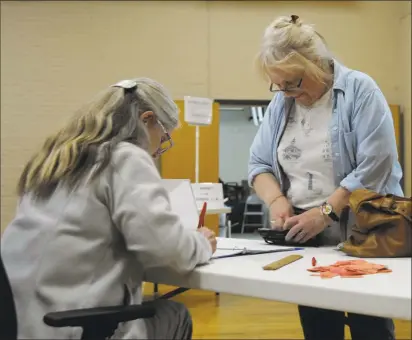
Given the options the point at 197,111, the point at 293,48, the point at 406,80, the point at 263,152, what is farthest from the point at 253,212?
the point at 293,48

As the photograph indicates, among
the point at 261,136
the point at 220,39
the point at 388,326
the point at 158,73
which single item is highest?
the point at 220,39

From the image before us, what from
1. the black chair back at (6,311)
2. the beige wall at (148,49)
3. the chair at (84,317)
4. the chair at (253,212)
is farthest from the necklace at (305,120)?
the chair at (253,212)

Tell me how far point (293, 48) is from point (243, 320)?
7.27ft

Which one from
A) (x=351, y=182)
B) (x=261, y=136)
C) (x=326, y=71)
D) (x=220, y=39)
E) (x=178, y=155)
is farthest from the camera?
(x=220, y=39)

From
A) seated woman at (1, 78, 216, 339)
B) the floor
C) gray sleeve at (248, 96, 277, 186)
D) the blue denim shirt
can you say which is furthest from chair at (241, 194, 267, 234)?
seated woman at (1, 78, 216, 339)

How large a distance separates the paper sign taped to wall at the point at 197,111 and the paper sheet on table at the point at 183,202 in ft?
7.34

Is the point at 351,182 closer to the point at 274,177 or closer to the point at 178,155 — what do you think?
the point at 274,177

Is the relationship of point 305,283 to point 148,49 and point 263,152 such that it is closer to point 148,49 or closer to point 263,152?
point 263,152

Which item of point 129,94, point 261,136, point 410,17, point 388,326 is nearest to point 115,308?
point 129,94

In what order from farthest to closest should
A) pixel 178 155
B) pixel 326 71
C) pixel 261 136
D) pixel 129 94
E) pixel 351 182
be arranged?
pixel 178 155
pixel 261 136
pixel 326 71
pixel 351 182
pixel 129 94

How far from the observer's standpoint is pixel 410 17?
17.6ft

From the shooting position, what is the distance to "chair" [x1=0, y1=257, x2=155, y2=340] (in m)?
0.90

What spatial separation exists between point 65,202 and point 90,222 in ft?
0.21

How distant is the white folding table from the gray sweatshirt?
0.25ft
